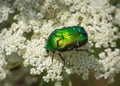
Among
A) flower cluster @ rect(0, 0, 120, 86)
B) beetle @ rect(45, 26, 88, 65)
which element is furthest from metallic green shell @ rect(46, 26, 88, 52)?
flower cluster @ rect(0, 0, 120, 86)

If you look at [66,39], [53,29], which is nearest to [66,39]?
[66,39]

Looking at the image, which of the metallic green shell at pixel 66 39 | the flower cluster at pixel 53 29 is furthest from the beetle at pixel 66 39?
the flower cluster at pixel 53 29

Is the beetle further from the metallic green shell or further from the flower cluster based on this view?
the flower cluster

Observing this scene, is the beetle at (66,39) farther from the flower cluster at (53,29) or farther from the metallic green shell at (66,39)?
the flower cluster at (53,29)

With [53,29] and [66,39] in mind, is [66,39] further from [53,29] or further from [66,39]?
[53,29]

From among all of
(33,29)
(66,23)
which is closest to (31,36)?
(33,29)
